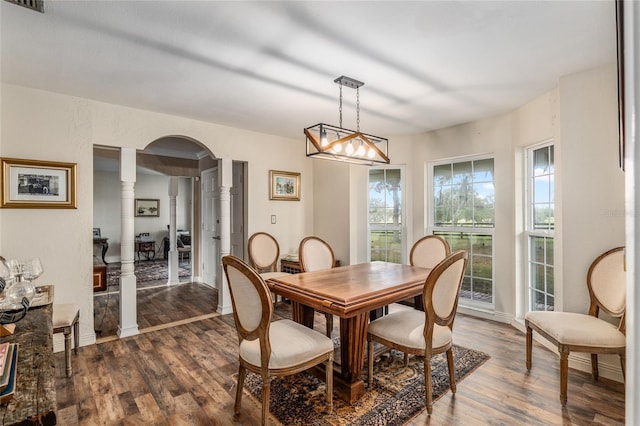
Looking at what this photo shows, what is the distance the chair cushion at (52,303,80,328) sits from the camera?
8.33 ft

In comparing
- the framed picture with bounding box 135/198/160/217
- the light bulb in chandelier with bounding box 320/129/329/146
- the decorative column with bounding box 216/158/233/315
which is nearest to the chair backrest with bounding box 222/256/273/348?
the light bulb in chandelier with bounding box 320/129/329/146

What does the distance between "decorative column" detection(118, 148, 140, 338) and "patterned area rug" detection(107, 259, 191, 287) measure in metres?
2.83

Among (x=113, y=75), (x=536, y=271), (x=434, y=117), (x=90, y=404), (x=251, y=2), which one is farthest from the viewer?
(x=434, y=117)

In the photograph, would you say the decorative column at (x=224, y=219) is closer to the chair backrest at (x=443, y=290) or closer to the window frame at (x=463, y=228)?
the window frame at (x=463, y=228)

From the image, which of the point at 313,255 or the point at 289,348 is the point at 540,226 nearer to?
the point at 313,255

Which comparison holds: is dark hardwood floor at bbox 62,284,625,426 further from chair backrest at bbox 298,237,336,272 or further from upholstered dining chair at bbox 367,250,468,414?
chair backrest at bbox 298,237,336,272

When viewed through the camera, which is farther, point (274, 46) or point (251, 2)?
point (274, 46)

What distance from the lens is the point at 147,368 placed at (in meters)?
2.75

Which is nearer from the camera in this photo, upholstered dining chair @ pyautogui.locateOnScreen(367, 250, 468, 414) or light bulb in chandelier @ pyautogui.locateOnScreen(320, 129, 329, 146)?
upholstered dining chair @ pyautogui.locateOnScreen(367, 250, 468, 414)

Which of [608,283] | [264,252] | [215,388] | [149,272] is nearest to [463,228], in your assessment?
[608,283]

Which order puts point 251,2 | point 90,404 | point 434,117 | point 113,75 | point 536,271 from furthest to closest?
1. point 434,117
2. point 536,271
3. point 113,75
4. point 90,404
5. point 251,2

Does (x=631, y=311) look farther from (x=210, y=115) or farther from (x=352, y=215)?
(x=352, y=215)

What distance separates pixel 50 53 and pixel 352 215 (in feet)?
12.0

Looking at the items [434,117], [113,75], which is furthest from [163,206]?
[434,117]
